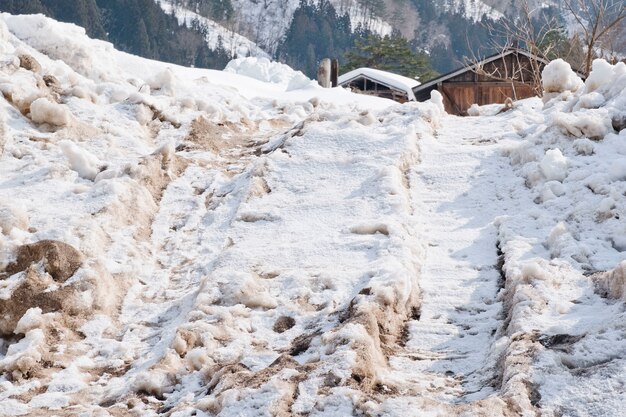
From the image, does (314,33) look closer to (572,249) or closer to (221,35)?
(221,35)

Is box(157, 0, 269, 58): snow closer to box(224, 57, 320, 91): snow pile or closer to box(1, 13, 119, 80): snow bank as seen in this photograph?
box(224, 57, 320, 91): snow pile

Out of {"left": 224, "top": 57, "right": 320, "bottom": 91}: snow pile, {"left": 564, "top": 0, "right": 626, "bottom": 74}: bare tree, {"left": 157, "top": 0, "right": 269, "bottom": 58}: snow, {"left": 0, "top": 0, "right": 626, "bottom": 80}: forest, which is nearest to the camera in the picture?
{"left": 564, "top": 0, "right": 626, "bottom": 74}: bare tree

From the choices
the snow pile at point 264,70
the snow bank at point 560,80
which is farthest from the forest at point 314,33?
the snow bank at point 560,80

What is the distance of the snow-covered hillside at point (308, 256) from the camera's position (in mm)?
3805

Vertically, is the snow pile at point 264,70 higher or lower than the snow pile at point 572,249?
higher

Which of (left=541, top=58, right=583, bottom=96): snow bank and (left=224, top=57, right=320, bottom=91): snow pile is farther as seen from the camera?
(left=224, top=57, right=320, bottom=91): snow pile

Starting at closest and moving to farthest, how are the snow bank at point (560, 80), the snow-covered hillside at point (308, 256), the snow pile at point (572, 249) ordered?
the snow pile at point (572, 249)
the snow-covered hillside at point (308, 256)
the snow bank at point (560, 80)

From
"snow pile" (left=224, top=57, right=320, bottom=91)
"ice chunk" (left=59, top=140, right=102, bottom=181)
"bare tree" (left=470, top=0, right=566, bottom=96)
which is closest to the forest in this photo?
"bare tree" (left=470, top=0, right=566, bottom=96)

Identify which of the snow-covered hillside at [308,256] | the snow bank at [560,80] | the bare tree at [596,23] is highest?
the bare tree at [596,23]

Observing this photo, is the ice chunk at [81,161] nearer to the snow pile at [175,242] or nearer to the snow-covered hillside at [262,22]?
the snow pile at [175,242]

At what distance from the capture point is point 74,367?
4438 millimetres

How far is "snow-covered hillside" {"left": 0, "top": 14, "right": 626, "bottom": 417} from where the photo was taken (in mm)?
3805

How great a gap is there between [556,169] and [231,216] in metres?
2.48

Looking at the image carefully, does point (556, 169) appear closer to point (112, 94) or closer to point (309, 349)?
point (309, 349)
